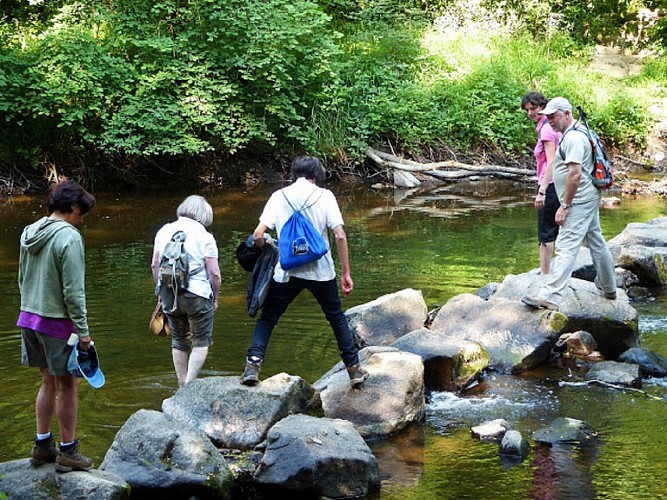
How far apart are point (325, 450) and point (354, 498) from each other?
12.4 inches

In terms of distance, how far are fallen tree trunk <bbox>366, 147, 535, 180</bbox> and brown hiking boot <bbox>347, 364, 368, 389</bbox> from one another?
11.9 m

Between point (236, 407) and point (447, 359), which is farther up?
point (236, 407)

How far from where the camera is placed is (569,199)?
7.77 meters

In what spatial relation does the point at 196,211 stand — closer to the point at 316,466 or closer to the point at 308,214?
the point at 308,214

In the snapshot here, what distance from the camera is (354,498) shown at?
5.26 m

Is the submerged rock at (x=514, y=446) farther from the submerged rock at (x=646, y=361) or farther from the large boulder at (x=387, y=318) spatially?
the large boulder at (x=387, y=318)

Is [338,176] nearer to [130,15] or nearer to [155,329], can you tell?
[130,15]

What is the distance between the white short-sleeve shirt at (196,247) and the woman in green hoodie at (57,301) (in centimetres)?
152

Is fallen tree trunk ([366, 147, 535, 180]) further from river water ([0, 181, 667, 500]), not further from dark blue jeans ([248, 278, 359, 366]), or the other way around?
dark blue jeans ([248, 278, 359, 366])

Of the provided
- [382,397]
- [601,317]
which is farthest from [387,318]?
[382,397]

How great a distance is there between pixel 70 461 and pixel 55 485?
5.9 inches

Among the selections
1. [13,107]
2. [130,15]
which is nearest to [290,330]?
[13,107]

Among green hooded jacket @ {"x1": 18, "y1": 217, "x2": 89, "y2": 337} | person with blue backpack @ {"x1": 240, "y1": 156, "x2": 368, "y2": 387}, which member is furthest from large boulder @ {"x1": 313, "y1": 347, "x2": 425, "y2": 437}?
green hooded jacket @ {"x1": 18, "y1": 217, "x2": 89, "y2": 337}

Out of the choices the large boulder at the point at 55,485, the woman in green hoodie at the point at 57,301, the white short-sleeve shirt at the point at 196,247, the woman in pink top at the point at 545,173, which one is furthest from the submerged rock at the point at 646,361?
the woman in green hoodie at the point at 57,301
